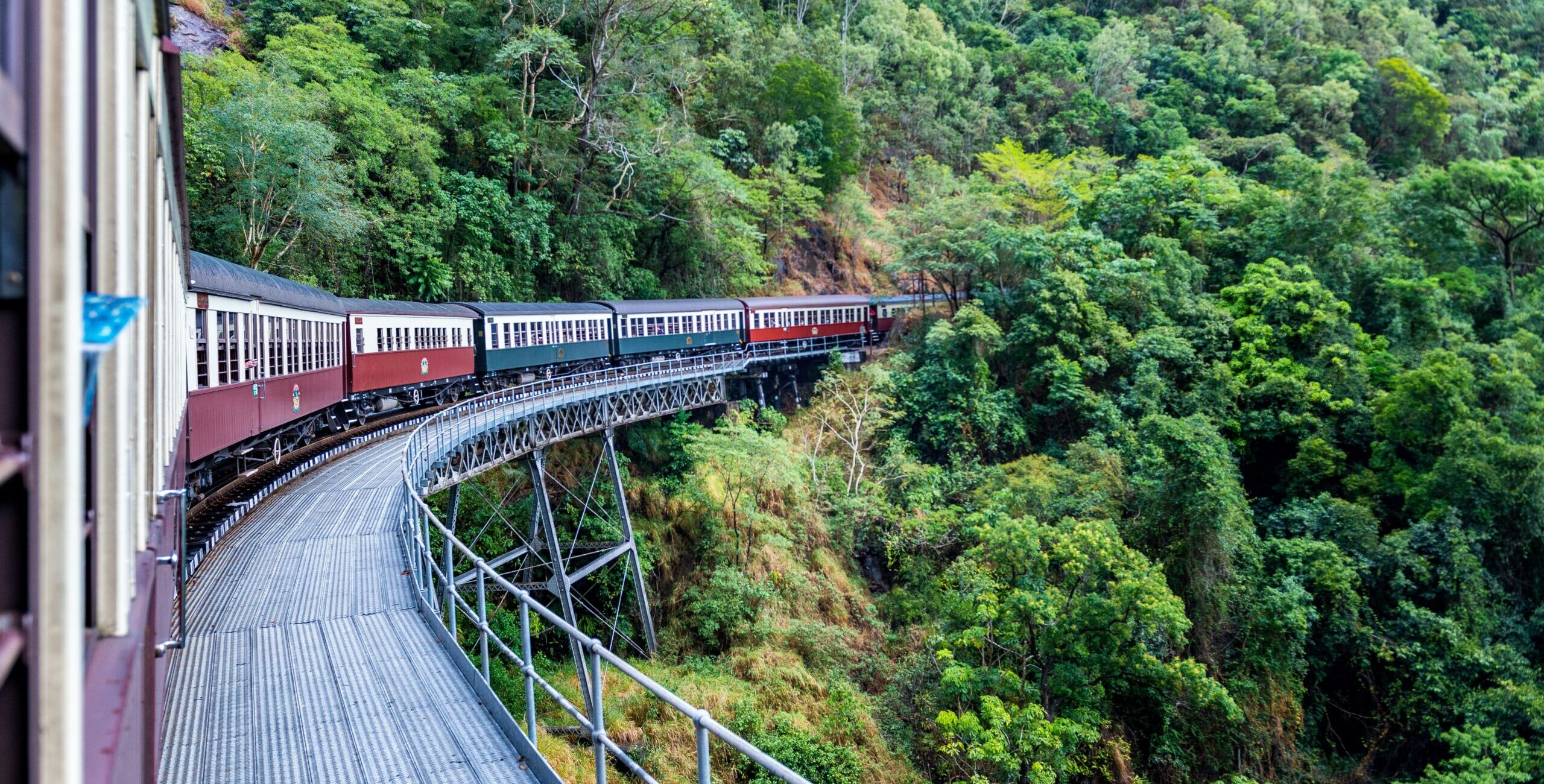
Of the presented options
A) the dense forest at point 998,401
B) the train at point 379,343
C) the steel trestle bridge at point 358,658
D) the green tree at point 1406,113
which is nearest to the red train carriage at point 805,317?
the train at point 379,343

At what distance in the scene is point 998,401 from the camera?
22.5 metres

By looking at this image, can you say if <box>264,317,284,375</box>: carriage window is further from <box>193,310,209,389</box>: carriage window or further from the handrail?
<box>193,310,209,389</box>: carriage window

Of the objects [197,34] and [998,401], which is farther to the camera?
[197,34]

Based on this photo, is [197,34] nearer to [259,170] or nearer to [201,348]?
[259,170]

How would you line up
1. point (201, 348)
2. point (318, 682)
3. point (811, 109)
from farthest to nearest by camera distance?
point (811, 109), point (201, 348), point (318, 682)

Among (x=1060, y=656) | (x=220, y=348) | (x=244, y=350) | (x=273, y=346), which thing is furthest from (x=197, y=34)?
(x=1060, y=656)

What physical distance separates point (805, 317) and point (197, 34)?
21.0 meters

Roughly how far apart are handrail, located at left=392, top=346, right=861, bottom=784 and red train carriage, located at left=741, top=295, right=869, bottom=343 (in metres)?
0.42

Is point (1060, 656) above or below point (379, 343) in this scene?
below

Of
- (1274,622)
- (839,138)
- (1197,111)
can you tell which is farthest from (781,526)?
(1197,111)

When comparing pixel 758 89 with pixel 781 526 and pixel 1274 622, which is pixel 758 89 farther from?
pixel 1274 622

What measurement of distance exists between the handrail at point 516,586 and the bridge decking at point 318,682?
28cm

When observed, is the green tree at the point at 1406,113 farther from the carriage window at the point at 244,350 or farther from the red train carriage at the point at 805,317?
the carriage window at the point at 244,350

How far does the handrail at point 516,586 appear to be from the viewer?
3.31 metres
